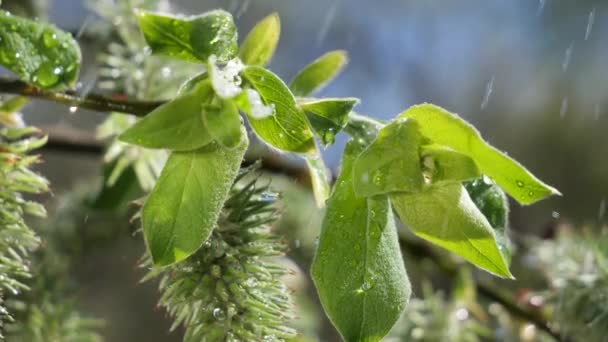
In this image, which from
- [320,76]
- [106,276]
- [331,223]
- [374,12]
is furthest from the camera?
[374,12]

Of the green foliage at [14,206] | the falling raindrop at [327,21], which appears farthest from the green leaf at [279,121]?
the falling raindrop at [327,21]

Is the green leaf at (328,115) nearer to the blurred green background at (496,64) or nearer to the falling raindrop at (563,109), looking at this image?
the blurred green background at (496,64)

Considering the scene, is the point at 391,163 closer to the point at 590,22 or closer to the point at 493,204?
the point at 493,204

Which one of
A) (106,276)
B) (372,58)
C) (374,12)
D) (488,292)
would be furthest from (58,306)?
(374,12)

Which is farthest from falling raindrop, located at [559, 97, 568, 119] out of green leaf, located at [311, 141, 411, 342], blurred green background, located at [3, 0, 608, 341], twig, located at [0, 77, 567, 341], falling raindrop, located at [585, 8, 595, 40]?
green leaf, located at [311, 141, 411, 342]

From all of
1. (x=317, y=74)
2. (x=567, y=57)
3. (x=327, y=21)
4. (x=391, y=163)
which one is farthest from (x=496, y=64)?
(x=391, y=163)

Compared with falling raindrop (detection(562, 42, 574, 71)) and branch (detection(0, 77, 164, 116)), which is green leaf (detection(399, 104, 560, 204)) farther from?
falling raindrop (detection(562, 42, 574, 71))

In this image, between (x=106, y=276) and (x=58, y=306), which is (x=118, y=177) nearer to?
(x=58, y=306)
